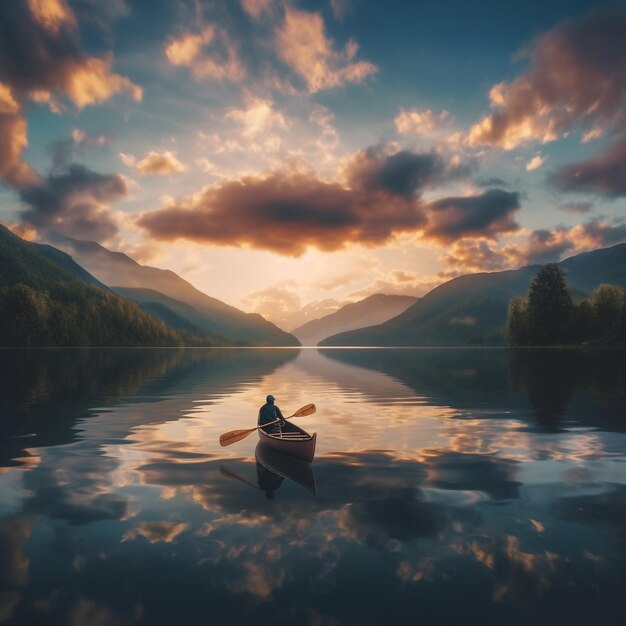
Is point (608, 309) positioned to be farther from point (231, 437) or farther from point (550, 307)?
point (231, 437)

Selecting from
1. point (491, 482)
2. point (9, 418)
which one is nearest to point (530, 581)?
point (491, 482)

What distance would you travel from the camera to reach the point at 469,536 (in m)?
13.9

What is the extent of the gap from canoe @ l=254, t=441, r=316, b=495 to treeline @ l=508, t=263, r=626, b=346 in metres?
167

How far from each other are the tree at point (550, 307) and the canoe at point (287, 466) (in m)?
167

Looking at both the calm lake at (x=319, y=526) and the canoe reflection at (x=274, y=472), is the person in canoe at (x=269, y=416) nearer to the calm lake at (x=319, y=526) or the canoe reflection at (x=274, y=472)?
the canoe reflection at (x=274, y=472)

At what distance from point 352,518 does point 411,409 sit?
26.9 metres

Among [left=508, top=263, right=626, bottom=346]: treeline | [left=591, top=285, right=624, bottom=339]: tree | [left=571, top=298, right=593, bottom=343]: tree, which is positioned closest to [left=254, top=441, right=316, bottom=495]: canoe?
[left=508, top=263, right=626, bottom=346]: treeline

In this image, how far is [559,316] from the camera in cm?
16938

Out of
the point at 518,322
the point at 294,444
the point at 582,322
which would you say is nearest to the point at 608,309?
the point at 582,322

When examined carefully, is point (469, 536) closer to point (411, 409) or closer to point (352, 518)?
point (352, 518)

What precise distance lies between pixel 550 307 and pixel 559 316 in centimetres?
501

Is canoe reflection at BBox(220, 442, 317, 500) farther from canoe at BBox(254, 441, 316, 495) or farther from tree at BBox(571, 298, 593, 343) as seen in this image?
tree at BBox(571, 298, 593, 343)

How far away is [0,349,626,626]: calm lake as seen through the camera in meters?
10.4

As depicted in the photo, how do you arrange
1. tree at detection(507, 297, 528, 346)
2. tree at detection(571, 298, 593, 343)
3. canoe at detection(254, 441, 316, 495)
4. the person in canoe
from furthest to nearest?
tree at detection(507, 297, 528, 346) → tree at detection(571, 298, 593, 343) → the person in canoe → canoe at detection(254, 441, 316, 495)
